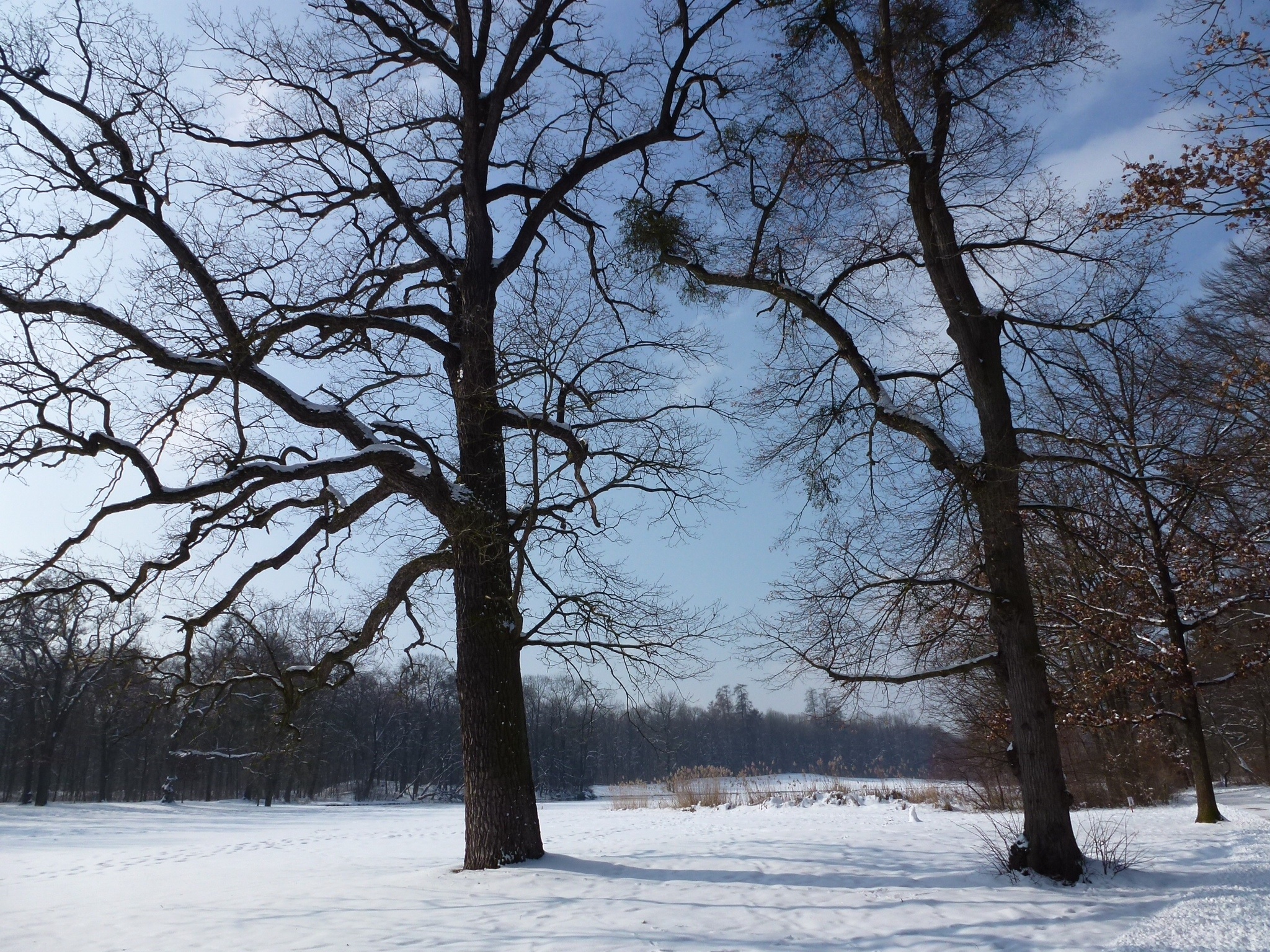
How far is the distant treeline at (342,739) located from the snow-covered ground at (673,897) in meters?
1.39

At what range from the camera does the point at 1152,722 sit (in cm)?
1336

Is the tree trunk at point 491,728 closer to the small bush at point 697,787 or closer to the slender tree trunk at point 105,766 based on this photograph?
the small bush at point 697,787

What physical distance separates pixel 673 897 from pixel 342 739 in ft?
172

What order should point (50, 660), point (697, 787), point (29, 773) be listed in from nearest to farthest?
point (697, 787) → point (50, 660) → point (29, 773)

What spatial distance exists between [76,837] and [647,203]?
1734 centimetres

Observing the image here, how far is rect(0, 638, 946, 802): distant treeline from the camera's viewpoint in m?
8.70

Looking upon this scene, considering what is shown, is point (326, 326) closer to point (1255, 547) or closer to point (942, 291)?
point (942, 291)

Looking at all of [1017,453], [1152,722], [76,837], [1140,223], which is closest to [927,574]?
[1017,453]

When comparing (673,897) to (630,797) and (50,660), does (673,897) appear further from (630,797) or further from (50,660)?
(50,660)

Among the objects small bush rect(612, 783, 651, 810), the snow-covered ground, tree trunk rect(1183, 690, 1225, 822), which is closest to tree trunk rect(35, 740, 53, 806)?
the snow-covered ground

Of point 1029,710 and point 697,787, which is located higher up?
point 1029,710

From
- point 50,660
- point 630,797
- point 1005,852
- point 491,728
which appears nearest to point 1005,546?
point 1005,852

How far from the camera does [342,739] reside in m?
52.3

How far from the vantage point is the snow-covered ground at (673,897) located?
201 inches
